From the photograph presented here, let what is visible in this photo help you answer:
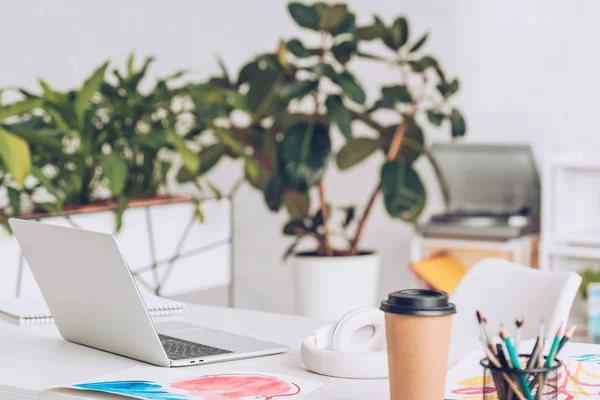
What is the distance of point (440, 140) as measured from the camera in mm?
3852

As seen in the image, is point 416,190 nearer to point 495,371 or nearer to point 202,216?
point 202,216

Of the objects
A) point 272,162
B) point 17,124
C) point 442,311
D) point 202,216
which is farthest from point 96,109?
point 442,311

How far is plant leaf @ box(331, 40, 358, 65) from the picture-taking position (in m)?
3.14

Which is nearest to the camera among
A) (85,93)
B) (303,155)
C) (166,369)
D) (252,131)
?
(166,369)

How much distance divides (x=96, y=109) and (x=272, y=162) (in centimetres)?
79

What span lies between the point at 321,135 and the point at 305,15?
446 millimetres

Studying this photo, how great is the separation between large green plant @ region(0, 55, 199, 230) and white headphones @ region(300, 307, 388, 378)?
153 centimetres

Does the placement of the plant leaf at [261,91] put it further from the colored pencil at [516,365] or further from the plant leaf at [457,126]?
the colored pencil at [516,365]

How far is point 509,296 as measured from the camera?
70.4 inches

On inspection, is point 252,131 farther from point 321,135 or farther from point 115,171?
point 115,171

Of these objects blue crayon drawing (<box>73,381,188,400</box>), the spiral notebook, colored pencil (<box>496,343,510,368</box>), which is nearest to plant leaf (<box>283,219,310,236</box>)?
the spiral notebook

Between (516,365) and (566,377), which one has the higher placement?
(516,365)

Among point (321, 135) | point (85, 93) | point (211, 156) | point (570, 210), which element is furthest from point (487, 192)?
point (85, 93)

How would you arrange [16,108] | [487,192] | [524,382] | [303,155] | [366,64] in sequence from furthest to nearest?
[366,64] → [487,192] → [303,155] → [16,108] → [524,382]
